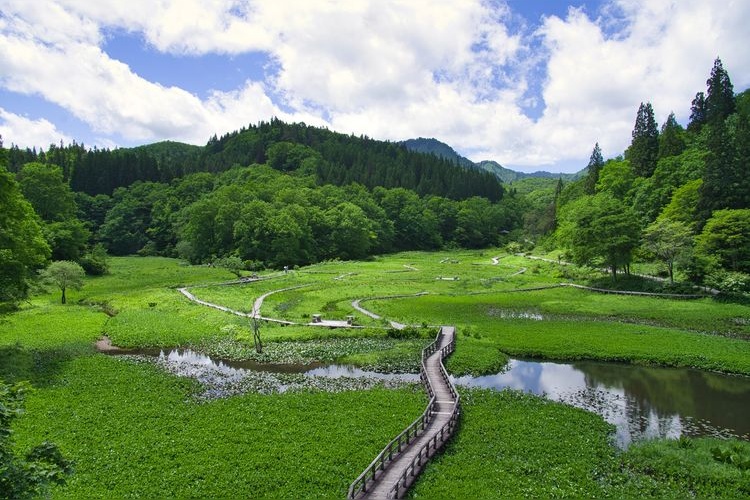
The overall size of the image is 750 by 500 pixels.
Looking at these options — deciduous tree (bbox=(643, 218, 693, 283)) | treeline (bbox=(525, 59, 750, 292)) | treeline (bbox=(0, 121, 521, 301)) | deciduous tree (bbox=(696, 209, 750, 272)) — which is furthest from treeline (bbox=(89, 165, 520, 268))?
deciduous tree (bbox=(696, 209, 750, 272))

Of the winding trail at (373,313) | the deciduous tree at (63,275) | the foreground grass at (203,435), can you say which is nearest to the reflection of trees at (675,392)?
the foreground grass at (203,435)

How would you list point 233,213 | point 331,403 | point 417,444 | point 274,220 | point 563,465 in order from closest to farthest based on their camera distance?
1. point 563,465
2. point 417,444
3. point 331,403
4. point 274,220
5. point 233,213

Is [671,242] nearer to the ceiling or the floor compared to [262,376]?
nearer to the ceiling

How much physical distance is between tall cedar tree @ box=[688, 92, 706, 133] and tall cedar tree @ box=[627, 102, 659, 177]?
997 centimetres

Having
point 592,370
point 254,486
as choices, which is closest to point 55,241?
point 254,486

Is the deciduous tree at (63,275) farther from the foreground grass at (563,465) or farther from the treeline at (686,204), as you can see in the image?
the treeline at (686,204)

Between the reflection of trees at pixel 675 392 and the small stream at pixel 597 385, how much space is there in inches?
2.0

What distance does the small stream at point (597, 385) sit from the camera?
26.8m

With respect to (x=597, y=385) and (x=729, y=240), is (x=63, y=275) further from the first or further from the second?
(x=729, y=240)

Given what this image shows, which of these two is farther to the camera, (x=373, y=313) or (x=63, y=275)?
(x=63, y=275)

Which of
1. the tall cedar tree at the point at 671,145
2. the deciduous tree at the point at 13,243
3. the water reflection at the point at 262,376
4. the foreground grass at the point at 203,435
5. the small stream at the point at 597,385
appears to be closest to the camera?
the foreground grass at the point at 203,435

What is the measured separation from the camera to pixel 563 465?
20953 millimetres

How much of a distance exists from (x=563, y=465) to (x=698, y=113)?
122122 millimetres

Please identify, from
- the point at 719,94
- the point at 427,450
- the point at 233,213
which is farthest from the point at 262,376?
the point at 719,94
